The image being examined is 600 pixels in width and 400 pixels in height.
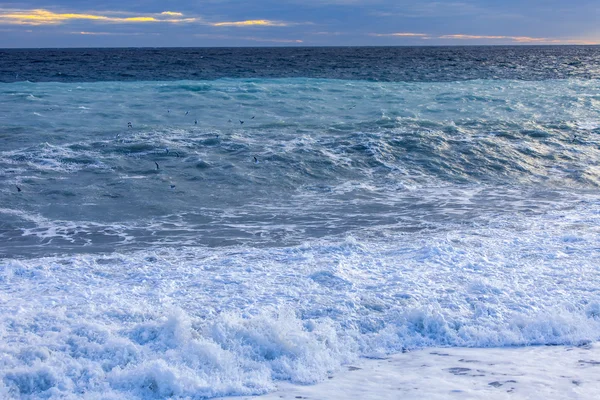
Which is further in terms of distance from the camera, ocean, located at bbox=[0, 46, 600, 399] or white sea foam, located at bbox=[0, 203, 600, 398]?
ocean, located at bbox=[0, 46, 600, 399]

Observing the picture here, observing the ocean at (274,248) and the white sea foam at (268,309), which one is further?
the ocean at (274,248)

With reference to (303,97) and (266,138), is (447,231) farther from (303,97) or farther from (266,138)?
Result: (303,97)

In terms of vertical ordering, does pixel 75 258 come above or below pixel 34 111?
below

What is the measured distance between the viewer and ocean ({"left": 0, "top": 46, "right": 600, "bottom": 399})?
16.3 feet

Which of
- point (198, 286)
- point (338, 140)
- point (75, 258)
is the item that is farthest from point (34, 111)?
point (198, 286)

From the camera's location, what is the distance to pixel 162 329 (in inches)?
206

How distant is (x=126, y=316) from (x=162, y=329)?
21.0 inches

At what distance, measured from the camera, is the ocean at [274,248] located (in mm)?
4980

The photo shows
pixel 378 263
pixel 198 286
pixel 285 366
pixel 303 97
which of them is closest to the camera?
pixel 285 366

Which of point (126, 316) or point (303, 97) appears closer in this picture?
point (126, 316)

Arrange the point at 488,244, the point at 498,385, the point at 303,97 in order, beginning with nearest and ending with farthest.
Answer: the point at 498,385
the point at 488,244
the point at 303,97

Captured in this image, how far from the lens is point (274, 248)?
7.74m

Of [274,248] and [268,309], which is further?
[274,248]

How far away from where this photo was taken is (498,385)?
447 cm
